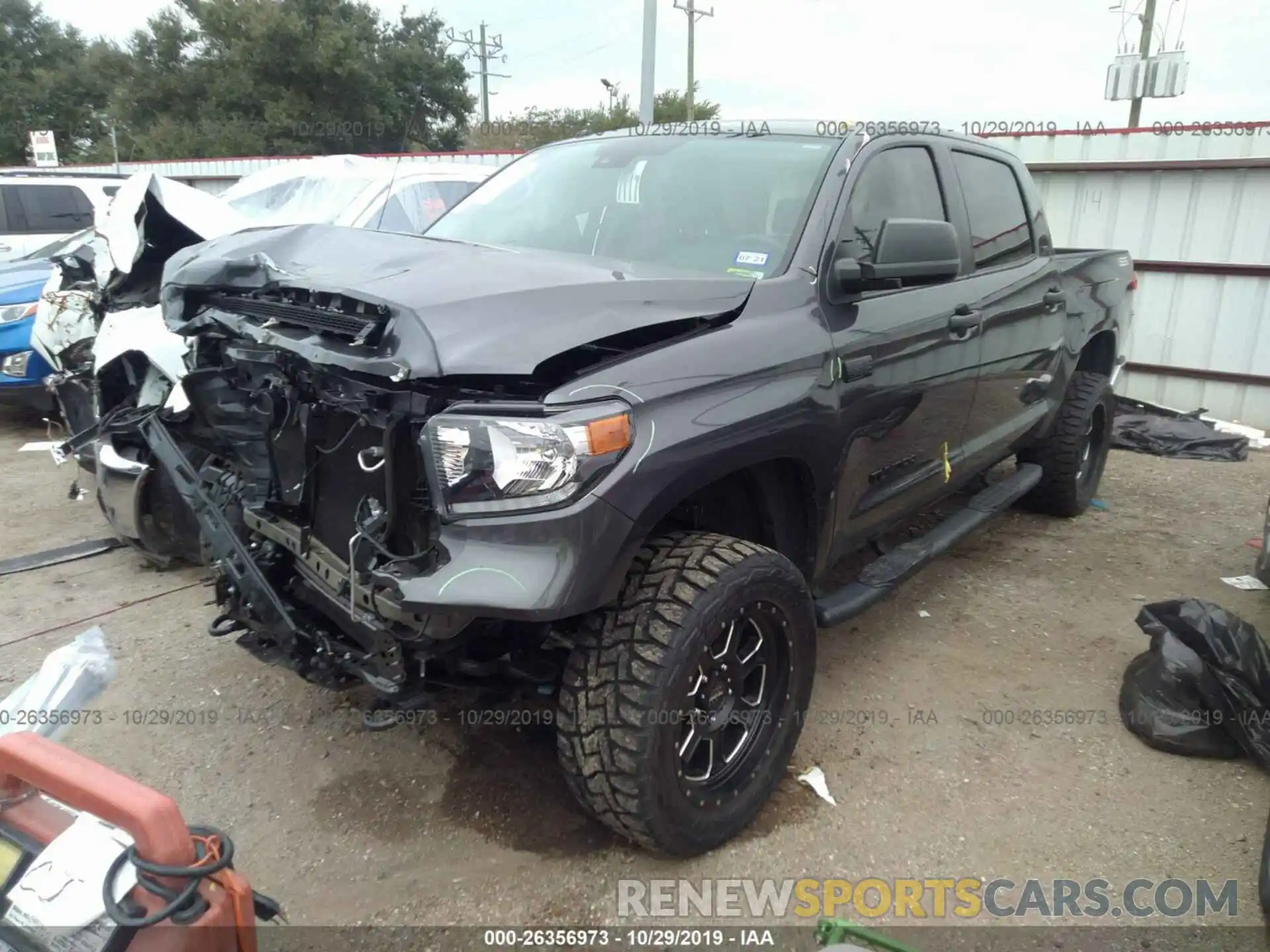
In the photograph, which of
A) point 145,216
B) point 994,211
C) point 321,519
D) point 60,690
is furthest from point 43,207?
point 994,211

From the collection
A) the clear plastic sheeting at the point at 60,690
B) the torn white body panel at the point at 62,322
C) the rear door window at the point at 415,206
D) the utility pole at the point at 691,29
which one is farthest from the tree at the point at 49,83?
the clear plastic sheeting at the point at 60,690

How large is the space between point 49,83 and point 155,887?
142 feet

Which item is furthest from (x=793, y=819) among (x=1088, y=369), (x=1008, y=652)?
(x=1088, y=369)

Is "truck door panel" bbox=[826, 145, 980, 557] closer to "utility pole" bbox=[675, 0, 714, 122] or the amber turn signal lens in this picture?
the amber turn signal lens

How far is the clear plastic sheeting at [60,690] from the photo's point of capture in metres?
2.04

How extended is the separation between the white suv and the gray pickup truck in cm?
850

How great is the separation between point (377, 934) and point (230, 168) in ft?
51.0

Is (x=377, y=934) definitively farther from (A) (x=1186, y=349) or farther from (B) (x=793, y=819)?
(A) (x=1186, y=349)

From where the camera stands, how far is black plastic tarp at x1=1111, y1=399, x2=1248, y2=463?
682 cm

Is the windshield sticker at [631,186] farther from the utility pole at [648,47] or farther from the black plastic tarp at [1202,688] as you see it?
the utility pole at [648,47]

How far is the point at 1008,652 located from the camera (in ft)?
12.1

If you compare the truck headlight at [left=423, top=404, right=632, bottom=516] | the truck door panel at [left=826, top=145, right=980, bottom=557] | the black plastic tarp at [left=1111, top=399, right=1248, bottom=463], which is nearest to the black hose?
the truck headlight at [left=423, top=404, right=632, bottom=516]

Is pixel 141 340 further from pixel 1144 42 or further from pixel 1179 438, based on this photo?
pixel 1144 42

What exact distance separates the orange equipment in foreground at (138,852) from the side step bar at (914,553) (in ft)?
5.84
